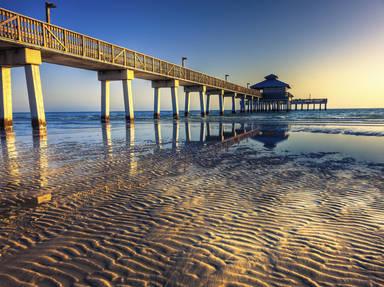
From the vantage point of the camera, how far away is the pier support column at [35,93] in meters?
17.5

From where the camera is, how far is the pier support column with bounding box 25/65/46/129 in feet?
57.5

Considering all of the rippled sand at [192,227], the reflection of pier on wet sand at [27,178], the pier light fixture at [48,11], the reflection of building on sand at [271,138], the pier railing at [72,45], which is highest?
the pier light fixture at [48,11]

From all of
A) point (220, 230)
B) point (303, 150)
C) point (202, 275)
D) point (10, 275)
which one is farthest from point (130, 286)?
point (303, 150)

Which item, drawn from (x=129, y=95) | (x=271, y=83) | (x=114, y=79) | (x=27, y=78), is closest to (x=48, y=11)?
(x=27, y=78)

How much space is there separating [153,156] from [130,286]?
6271 millimetres

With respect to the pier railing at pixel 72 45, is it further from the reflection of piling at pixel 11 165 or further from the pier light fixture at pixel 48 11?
the reflection of piling at pixel 11 165

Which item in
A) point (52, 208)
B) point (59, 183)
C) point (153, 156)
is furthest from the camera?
point (153, 156)

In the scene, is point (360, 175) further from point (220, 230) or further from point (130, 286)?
point (130, 286)

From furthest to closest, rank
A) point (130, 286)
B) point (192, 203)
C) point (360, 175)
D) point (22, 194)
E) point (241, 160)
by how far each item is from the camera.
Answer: point (241, 160) < point (360, 175) < point (22, 194) < point (192, 203) < point (130, 286)

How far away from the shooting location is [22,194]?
443cm

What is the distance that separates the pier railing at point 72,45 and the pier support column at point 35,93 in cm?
168

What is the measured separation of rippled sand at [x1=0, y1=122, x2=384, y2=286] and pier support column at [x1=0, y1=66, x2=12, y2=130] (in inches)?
613

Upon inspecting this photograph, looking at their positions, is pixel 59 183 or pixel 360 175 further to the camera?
pixel 360 175

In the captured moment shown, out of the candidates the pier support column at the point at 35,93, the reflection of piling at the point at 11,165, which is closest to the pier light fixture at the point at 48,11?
the pier support column at the point at 35,93
